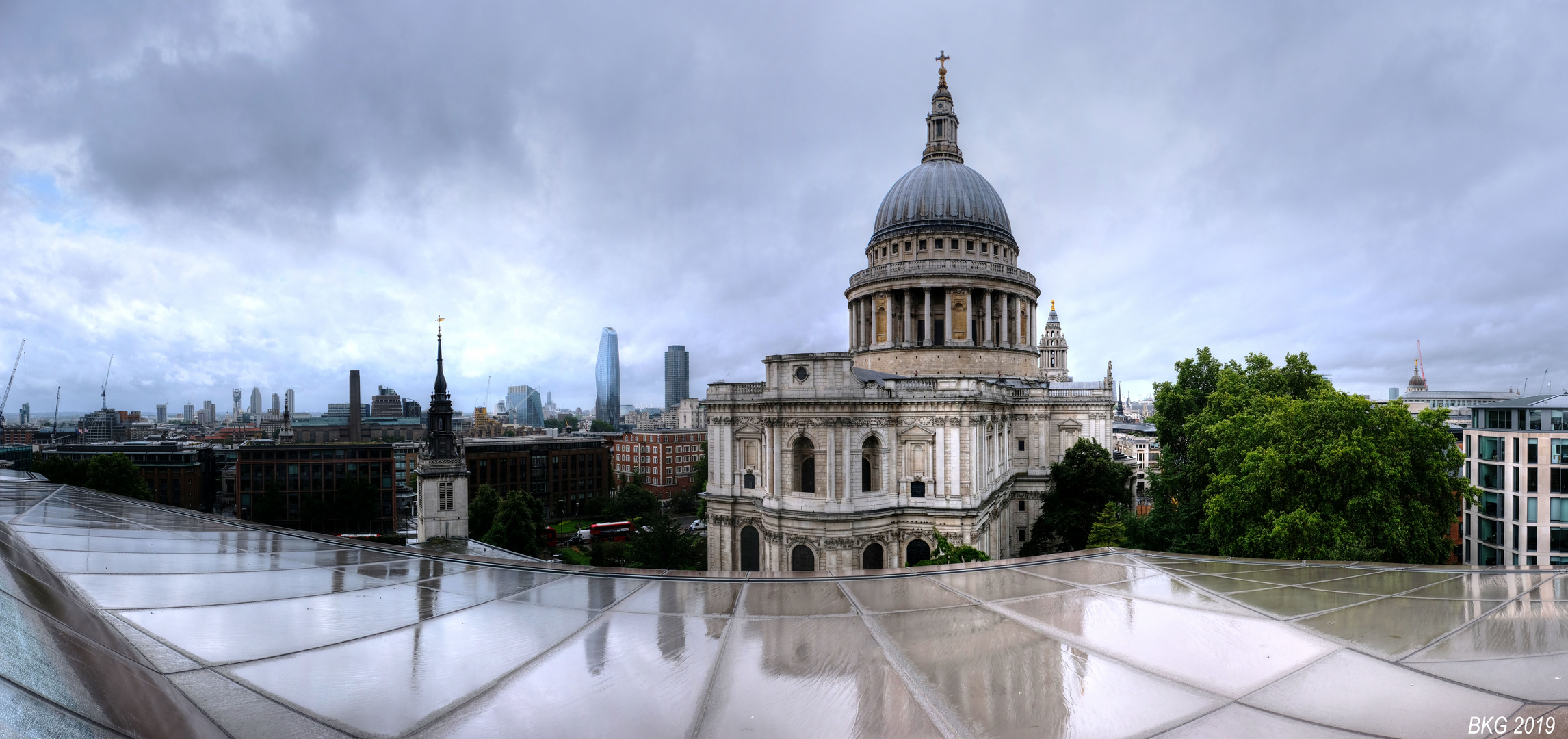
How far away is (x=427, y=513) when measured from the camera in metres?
44.7

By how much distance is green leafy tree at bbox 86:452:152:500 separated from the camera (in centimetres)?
4416

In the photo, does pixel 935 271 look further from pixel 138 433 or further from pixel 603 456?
pixel 138 433

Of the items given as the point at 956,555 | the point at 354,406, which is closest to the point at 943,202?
the point at 956,555

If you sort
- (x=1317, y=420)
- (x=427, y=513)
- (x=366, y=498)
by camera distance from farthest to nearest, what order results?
1. (x=366, y=498)
2. (x=427, y=513)
3. (x=1317, y=420)

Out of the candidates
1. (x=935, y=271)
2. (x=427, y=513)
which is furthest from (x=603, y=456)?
(x=935, y=271)

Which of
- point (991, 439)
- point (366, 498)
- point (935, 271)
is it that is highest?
point (935, 271)

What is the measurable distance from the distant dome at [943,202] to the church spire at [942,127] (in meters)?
1.39

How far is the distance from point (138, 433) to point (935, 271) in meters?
184

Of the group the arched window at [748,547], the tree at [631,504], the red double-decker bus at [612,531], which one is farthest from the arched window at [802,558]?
the tree at [631,504]

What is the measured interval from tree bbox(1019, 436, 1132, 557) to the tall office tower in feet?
379

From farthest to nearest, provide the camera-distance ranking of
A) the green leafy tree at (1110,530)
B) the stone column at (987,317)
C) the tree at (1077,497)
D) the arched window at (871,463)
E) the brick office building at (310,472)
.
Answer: the brick office building at (310,472) → the stone column at (987,317) → the tree at (1077,497) → the arched window at (871,463) → the green leafy tree at (1110,530)

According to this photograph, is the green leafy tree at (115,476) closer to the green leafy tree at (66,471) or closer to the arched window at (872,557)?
the green leafy tree at (66,471)

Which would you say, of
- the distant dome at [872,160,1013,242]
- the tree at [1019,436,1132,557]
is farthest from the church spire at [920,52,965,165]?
the tree at [1019,436,1132,557]

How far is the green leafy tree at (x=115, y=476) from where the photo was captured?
145 feet
